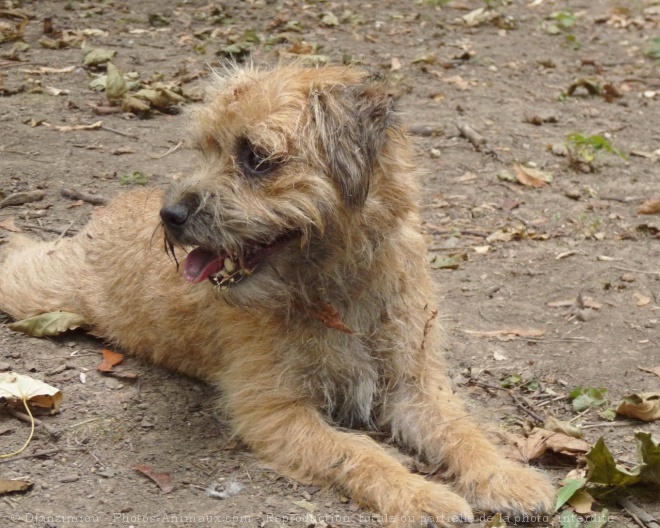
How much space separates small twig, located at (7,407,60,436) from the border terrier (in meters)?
0.90

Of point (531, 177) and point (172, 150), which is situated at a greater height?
point (172, 150)

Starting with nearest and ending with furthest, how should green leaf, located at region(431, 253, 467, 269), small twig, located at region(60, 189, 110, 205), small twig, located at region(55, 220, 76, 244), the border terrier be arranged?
the border terrier
small twig, located at region(55, 220, 76, 244)
green leaf, located at region(431, 253, 467, 269)
small twig, located at region(60, 189, 110, 205)

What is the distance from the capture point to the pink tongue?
4.30 meters

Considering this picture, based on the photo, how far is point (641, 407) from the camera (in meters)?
4.72

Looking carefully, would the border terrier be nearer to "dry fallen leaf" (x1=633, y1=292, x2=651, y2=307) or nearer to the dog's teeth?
the dog's teeth

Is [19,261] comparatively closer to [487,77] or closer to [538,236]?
[538,236]

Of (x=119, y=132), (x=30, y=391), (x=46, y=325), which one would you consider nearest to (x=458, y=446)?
(x=30, y=391)

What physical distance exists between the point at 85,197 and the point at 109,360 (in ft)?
7.22

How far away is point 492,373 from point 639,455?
149 centimetres

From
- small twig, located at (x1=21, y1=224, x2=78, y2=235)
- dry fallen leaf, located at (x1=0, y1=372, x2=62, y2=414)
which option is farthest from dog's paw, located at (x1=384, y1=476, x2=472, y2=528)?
small twig, located at (x1=21, y1=224, x2=78, y2=235)

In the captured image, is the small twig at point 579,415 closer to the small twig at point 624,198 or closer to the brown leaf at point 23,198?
the small twig at point 624,198

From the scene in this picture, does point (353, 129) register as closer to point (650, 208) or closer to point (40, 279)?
point (40, 279)

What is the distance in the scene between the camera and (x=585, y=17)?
583 inches

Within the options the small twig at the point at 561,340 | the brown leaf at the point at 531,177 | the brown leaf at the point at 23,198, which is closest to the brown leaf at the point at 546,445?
the small twig at the point at 561,340
